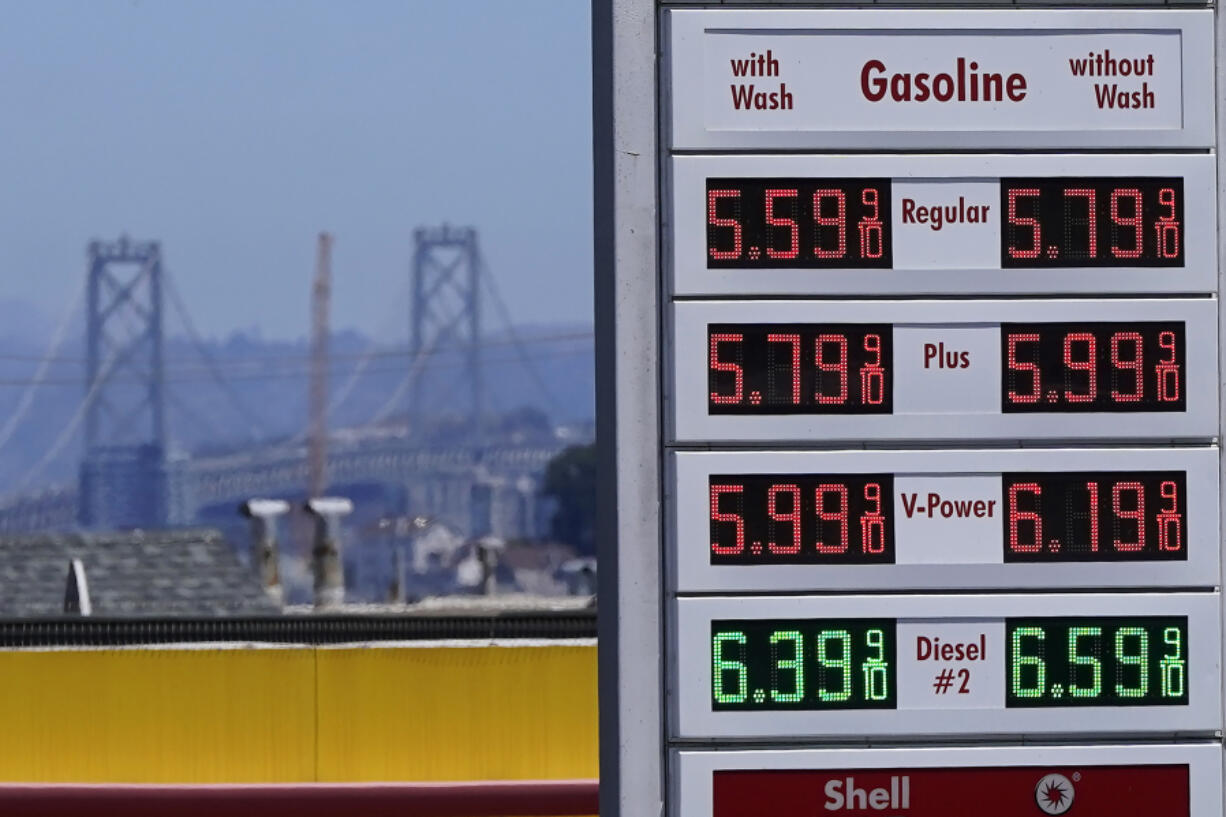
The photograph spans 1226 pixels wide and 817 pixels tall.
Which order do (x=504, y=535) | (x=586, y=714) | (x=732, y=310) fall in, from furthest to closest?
(x=504, y=535) → (x=586, y=714) → (x=732, y=310)

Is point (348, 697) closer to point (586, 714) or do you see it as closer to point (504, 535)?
point (586, 714)

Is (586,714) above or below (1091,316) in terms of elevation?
below

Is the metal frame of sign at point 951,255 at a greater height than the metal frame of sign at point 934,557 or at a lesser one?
greater

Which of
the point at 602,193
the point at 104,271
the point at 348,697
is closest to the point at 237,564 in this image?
the point at 348,697

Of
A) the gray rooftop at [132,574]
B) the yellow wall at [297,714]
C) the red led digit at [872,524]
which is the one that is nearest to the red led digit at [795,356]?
the red led digit at [872,524]

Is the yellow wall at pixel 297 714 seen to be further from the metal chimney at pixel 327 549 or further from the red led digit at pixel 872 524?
the metal chimney at pixel 327 549

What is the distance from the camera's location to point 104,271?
100938 millimetres

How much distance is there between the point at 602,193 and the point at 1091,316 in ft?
4.89

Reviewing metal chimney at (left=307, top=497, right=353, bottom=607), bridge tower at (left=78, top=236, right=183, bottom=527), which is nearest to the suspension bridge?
bridge tower at (left=78, top=236, right=183, bottom=527)

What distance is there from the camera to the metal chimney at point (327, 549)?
775 inches

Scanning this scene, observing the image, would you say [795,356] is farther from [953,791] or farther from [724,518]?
[953,791]

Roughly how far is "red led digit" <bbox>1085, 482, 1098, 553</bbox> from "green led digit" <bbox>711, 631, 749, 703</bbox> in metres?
1.07

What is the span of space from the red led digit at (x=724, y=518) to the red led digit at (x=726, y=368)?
0.82 feet

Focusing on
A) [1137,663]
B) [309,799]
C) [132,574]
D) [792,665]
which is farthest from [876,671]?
[132,574]
